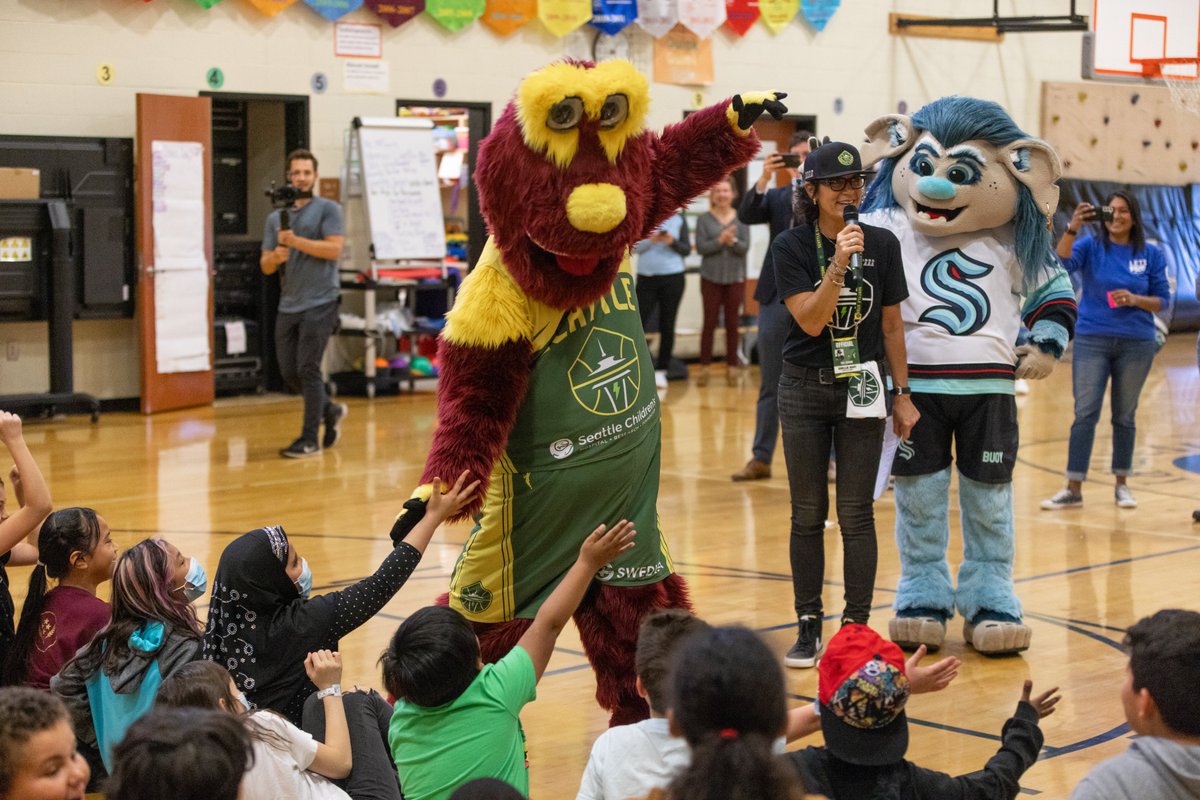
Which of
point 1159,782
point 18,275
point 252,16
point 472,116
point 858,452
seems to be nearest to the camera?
point 1159,782

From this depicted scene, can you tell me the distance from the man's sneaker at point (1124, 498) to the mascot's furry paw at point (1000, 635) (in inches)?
102

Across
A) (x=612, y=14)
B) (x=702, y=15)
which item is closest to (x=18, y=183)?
(x=612, y=14)

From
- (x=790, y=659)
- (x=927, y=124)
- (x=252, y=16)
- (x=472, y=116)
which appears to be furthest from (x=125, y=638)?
(x=472, y=116)

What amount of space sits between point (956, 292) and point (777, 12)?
29.4 feet

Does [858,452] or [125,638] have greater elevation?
[858,452]

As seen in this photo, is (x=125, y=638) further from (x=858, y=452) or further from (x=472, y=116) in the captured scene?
(x=472, y=116)

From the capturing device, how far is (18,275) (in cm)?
955

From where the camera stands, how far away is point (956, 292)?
15.7 ft

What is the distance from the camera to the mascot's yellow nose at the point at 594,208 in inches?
138

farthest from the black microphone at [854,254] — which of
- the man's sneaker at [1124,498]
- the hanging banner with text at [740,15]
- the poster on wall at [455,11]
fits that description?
the hanging banner with text at [740,15]

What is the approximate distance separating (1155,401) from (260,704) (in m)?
9.03

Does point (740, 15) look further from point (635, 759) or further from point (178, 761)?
point (178, 761)

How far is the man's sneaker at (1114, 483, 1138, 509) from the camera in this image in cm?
713

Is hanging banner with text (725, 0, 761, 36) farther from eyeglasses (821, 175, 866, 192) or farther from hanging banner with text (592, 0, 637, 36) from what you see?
eyeglasses (821, 175, 866, 192)
